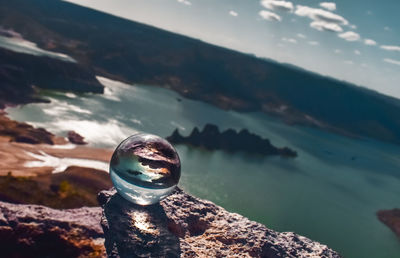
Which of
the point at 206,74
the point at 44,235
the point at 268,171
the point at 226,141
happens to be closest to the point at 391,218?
the point at 268,171

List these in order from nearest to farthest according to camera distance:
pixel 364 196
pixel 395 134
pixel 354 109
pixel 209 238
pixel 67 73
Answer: pixel 209 238, pixel 364 196, pixel 67 73, pixel 395 134, pixel 354 109

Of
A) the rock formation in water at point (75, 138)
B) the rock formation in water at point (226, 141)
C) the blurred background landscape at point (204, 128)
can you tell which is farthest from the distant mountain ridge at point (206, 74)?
the rock formation in water at point (75, 138)

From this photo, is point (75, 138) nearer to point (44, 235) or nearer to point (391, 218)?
point (44, 235)

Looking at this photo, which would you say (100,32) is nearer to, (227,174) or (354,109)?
(354,109)

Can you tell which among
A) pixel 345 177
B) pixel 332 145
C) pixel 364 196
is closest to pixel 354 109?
pixel 332 145

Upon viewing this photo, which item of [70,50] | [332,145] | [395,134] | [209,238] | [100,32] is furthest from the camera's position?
[100,32]

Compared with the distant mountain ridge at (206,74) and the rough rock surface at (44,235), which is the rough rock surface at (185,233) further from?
the distant mountain ridge at (206,74)

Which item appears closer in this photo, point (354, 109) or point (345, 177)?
point (345, 177)
